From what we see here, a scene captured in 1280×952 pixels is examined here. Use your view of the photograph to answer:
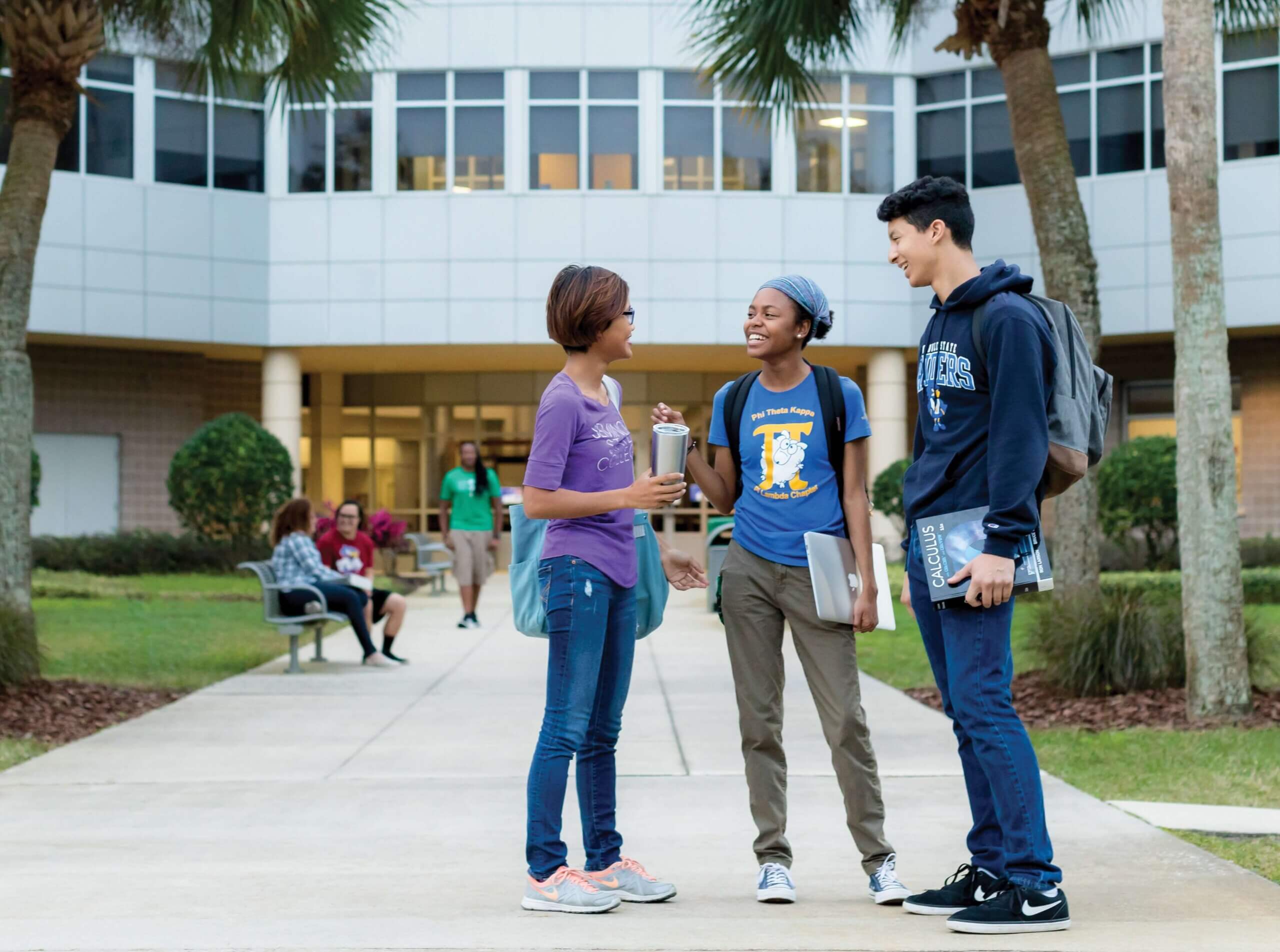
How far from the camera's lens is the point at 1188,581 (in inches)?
359

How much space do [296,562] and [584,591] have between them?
795cm

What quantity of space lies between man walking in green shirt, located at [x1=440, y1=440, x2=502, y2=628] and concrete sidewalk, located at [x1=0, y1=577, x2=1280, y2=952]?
264 inches

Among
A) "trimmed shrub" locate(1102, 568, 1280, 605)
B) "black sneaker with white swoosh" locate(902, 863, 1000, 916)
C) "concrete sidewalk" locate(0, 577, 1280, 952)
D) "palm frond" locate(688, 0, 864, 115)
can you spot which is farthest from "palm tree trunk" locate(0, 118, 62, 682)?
"trimmed shrub" locate(1102, 568, 1280, 605)

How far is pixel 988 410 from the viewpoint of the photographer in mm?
4512

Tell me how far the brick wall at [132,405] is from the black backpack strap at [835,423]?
27.7 m

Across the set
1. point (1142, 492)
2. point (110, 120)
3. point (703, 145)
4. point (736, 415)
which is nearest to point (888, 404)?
point (703, 145)

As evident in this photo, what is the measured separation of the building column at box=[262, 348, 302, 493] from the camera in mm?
30000

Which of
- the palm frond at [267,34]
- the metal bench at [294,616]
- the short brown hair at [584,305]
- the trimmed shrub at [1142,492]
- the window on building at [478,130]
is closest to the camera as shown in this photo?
the short brown hair at [584,305]

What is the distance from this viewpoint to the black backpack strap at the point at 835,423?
492 cm

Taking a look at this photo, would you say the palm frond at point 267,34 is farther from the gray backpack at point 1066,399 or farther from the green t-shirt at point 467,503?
the gray backpack at point 1066,399

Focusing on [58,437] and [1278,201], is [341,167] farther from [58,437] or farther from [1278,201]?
[1278,201]

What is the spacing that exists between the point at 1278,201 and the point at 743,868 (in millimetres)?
24182

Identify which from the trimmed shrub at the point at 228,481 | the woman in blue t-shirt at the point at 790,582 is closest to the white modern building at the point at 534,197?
the trimmed shrub at the point at 228,481

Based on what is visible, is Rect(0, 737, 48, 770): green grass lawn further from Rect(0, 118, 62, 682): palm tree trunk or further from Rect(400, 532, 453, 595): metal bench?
Rect(400, 532, 453, 595): metal bench
